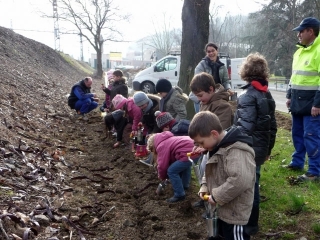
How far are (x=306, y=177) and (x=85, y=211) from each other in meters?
2.90

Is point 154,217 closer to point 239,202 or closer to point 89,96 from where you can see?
point 239,202

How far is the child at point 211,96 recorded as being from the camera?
404cm

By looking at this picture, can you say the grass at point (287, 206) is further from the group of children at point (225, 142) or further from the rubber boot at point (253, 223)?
the group of children at point (225, 142)

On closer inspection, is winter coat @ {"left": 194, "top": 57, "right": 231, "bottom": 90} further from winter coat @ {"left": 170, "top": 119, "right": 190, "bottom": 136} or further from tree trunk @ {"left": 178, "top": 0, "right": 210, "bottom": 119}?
tree trunk @ {"left": 178, "top": 0, "right": 210, "bottom": 119}

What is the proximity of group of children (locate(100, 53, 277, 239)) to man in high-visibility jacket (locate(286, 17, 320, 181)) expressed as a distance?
1224mm

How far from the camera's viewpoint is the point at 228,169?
2773 mm

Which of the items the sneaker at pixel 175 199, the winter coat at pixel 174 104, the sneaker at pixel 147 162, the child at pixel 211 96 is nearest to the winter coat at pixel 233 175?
the child at pixel 211 96

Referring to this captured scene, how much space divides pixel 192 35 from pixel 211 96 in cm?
477

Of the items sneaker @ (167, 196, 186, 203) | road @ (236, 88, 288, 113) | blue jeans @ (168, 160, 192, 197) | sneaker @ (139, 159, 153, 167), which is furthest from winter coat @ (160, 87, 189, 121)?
road @ (236, 88, 288, 113)

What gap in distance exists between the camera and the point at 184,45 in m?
8.73

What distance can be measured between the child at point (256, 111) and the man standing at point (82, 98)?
699 centimetres

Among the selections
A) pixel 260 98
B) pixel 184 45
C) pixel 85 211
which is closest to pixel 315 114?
pixel 260 98

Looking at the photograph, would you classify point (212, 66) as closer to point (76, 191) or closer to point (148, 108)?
point (148, 108)

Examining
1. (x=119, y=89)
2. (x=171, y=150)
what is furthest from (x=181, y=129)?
(x=119, y=89)
